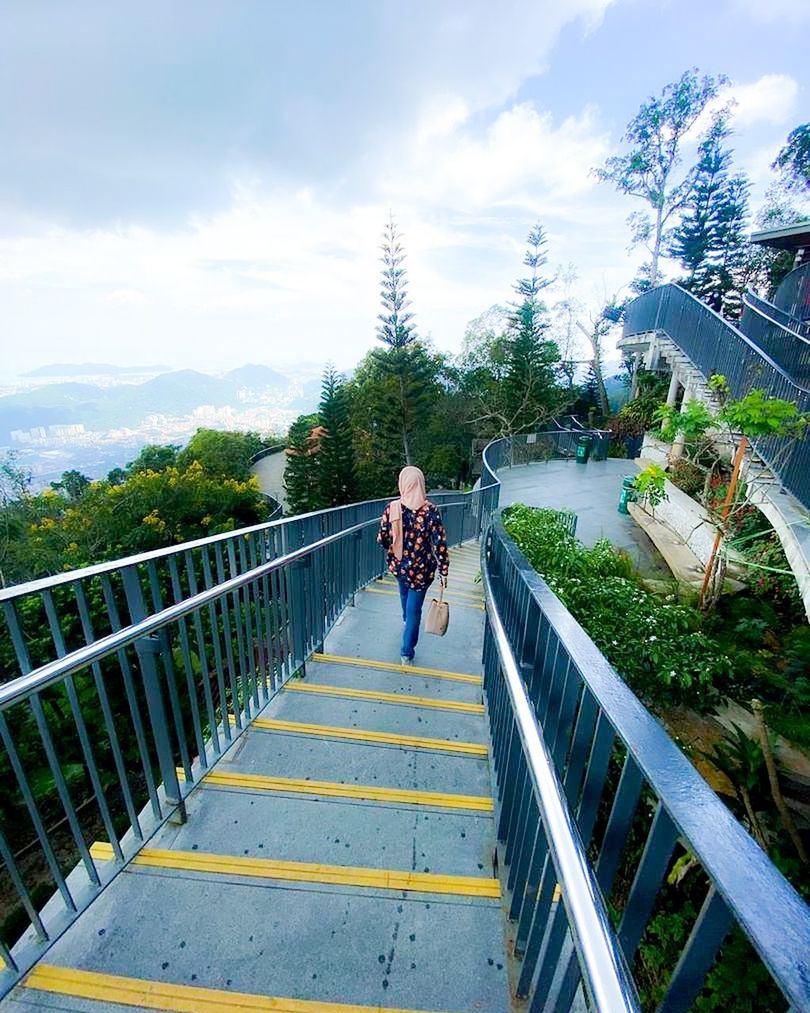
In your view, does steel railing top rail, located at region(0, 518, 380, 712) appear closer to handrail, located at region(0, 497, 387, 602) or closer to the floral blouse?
handrail, located at region(0, 497, 387, 602)

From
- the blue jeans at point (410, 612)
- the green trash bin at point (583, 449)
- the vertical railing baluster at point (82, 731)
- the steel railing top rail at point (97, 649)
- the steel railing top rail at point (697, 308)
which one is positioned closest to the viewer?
the steel railing top rail at point (97, 649)

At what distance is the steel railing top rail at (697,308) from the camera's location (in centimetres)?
642

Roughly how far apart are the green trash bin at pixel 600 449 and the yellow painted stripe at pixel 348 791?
56.2 feet

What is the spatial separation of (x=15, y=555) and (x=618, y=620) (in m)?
21.3

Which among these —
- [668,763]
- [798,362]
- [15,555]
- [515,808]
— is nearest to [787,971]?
[668,763]

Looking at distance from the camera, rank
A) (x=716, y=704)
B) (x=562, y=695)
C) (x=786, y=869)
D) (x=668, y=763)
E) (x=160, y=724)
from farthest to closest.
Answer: (x=716, y=704), (x=786, y=869), (x=160, y=724), (x=562, y=695), (x=668, y=763)

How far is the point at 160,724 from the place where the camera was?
1.89 metres

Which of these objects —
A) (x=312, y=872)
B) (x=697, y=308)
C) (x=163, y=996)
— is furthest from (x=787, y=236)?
(x=163, y=996)

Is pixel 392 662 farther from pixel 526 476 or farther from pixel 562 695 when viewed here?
pixel 526 476

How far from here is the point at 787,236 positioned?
433 inches

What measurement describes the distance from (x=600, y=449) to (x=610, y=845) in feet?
59.8

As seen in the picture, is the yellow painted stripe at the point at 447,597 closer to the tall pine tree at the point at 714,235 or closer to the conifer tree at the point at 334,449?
the conifer tree at the point at 334,449

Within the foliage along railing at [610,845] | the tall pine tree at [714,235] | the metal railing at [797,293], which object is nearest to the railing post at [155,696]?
the foliage along railing at [610,845]

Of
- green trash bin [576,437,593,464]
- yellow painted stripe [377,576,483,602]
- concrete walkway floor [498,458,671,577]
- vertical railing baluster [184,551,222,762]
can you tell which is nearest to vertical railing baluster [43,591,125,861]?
vertical railing baluster [184,551,222,762]
